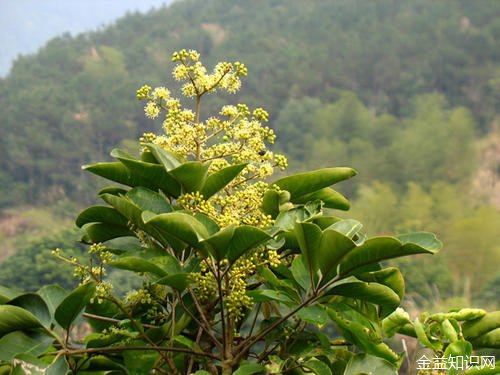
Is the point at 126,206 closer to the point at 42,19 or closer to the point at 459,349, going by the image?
the point at 459,349

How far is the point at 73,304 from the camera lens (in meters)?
0.84

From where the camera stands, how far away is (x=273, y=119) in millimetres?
45469

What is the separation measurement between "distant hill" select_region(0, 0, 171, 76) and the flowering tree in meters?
89.1

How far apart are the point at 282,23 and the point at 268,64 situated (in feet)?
23.4

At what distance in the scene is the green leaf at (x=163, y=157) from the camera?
871mm

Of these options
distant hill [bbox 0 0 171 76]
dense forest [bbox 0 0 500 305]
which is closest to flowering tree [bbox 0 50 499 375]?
dense forest [bbox 0 0 500 305]

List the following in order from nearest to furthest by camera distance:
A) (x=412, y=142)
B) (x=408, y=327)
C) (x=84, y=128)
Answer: (x=408, y=327)
(x=412, y=142)
(x=84, y=128)

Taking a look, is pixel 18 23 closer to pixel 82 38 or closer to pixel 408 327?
pixel 82 38

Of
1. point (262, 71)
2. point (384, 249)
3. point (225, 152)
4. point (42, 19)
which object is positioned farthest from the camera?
point (42, 19)

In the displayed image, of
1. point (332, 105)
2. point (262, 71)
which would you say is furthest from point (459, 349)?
point (262, 71)

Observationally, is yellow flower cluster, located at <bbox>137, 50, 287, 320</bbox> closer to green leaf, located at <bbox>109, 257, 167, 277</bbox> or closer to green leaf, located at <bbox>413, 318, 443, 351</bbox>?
green leaf, located at <bbox>109, 257, 167, 277</bbox>

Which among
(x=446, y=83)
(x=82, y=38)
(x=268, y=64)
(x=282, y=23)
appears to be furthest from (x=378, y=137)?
(x=82, y=38)

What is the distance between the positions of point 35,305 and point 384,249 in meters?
0.40

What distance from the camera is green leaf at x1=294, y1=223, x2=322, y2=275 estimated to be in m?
0.79
